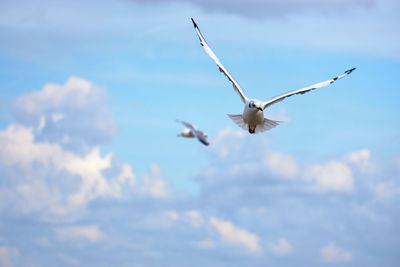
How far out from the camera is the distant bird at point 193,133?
113 meters

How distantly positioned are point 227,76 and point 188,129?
46850 mm

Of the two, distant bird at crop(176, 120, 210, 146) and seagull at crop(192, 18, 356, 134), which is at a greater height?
distant bird at crop(176, 120, 210, 146)

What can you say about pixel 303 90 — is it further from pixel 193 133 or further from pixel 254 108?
pixel 193 133

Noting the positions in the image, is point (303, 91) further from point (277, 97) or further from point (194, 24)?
point (194, 24)

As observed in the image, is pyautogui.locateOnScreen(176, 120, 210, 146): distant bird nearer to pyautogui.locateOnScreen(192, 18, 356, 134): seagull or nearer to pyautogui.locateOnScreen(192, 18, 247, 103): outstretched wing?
pyautogui.locateOnScreen(192, 18, 247, 103): outstretched wing

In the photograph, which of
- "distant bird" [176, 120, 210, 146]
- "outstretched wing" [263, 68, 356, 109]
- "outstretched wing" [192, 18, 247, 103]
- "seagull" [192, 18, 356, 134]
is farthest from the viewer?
"distant bird" [176, 120, 210, 146]

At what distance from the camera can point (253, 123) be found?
70.5 metres

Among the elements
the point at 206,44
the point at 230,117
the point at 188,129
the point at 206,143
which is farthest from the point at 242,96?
the point at 188,129

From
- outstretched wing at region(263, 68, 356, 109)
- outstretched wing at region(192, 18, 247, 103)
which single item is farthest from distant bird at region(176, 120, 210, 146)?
outstretched wing at region(263, 68, 356, 109)

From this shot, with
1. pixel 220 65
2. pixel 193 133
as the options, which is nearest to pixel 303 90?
pixel 220 65

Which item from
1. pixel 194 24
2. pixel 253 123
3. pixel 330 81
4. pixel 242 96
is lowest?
pixel 253 123

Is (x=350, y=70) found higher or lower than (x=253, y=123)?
higher

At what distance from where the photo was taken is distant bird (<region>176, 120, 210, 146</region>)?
11291 cm

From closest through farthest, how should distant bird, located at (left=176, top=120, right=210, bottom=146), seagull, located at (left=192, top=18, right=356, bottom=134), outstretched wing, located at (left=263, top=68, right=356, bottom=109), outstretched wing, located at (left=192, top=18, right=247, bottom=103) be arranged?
seagull, located at (left=192, top=18, right=356, bottom=134) < outstretched wing, located at (left=263, top=68, right=356, bottom=109) < outstretched wing, located at (left=192, top=18, right=247, bottom=103) < distant bird, located at (left=176, top=120, right=210, bottom=146)
